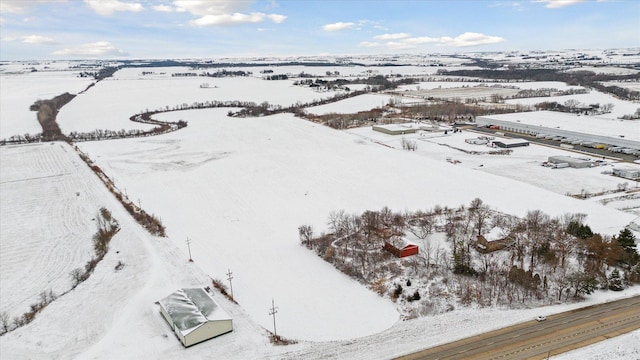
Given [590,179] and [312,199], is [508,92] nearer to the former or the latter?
[590,179]

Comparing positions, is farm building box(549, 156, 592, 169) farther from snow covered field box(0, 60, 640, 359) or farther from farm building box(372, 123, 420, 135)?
farm building box(372, 123, 420, 135)

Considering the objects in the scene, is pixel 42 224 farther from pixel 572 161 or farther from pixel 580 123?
pixel 580 123

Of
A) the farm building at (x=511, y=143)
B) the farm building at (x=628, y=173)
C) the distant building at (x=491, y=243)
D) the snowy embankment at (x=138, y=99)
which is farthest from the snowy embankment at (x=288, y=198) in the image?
the snowy embankment at (x=138, y=99)

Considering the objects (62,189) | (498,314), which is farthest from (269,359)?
(62,189)

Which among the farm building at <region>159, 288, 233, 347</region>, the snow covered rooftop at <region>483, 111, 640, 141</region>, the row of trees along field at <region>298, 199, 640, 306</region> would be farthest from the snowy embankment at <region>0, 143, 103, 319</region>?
the snow covered rooftop at <region>483, 111, 640, 141</region>

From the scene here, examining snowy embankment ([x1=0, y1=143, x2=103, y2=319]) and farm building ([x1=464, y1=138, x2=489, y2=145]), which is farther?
farm building ([x1=464, y1=138, x2=489, y2=145])

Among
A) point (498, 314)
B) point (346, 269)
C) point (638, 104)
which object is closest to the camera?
point (498, 314)

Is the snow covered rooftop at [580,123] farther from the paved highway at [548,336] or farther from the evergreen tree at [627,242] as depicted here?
the paved highway at [548,336]
